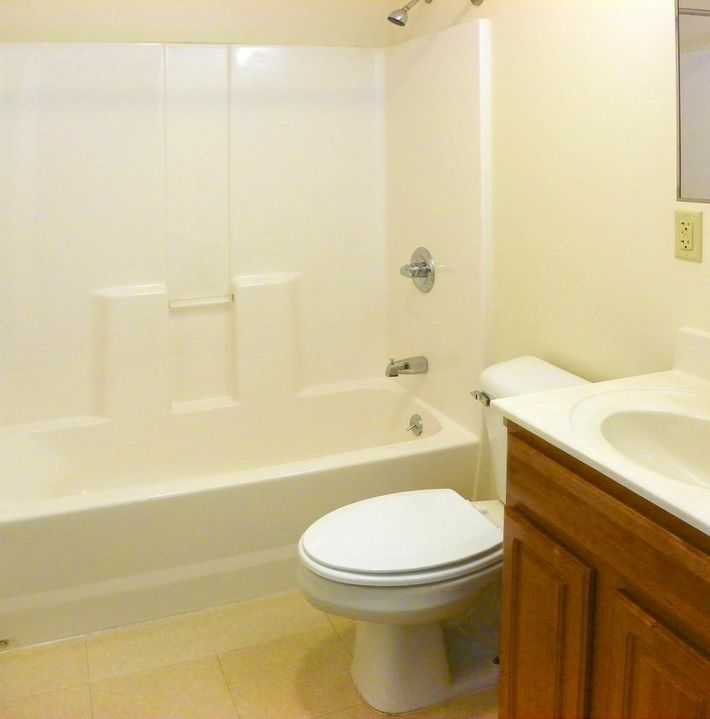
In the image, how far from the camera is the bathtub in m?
2.19

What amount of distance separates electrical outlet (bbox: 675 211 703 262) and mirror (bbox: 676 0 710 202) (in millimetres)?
37

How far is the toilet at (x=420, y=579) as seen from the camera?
1811mm

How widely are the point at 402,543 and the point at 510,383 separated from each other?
0.47 m

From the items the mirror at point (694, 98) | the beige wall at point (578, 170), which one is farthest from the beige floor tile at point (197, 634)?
the mirror at point (694, 98)

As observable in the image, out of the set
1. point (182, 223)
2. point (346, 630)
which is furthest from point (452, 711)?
point (182, 223)

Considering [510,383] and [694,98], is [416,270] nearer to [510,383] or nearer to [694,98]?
[510,383]

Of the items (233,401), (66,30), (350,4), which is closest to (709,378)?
(233,401)

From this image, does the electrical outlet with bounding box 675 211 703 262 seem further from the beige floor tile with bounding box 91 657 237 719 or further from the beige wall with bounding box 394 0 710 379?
the beige floor tile with bounding box 91 657 237 719

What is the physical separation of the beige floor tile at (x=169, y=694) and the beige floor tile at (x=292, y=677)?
0.04 m

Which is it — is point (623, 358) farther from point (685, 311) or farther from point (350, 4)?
point (350, 4)

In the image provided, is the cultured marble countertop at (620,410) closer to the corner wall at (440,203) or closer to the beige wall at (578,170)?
the beige wall at (578,170)

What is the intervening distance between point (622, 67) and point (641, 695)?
1.32m

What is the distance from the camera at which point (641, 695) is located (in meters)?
1.26

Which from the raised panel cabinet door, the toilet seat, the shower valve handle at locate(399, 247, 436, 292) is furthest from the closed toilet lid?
the shower valve handle at locate(399, 247, 436, 292)
